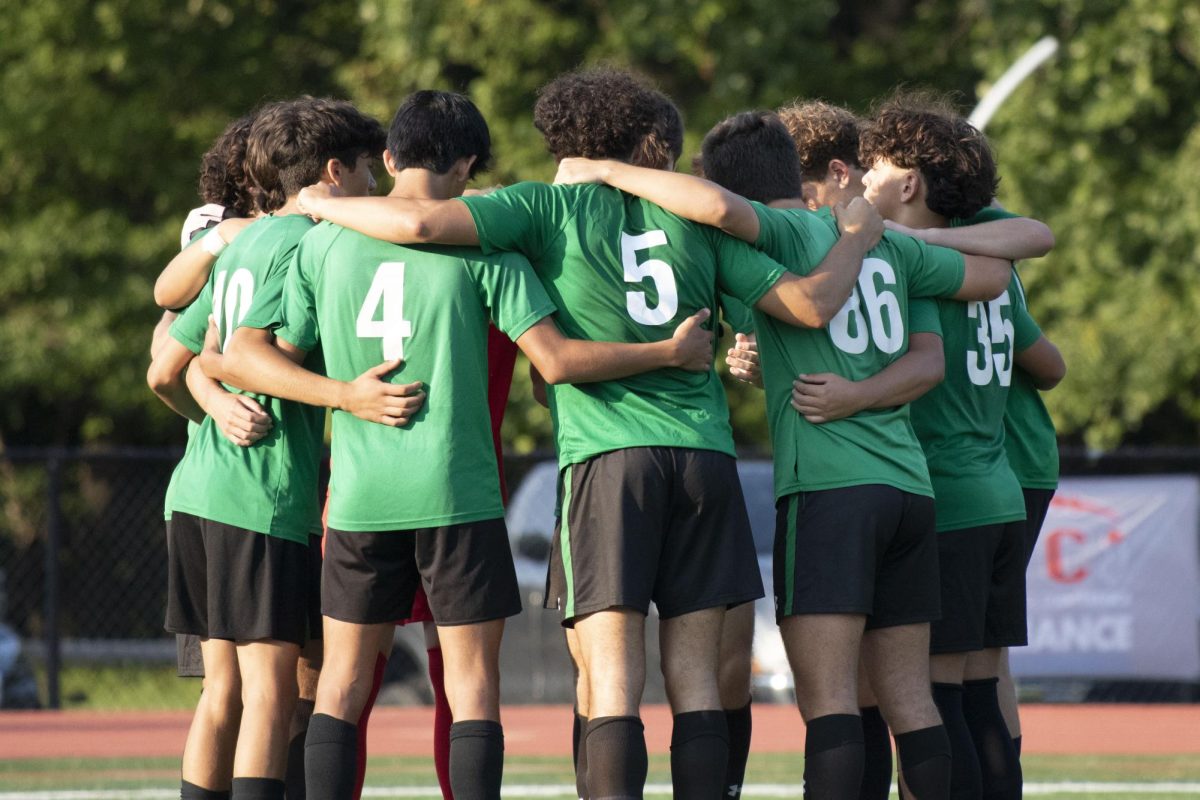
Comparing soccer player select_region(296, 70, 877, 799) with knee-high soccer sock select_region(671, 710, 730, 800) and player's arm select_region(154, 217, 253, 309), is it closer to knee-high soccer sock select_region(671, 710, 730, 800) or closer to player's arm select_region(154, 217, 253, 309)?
knee-high soccer sock select_region(671, 710, 730, 800)

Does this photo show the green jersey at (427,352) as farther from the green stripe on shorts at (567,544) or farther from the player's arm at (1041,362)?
the player's arm at (1041,362)

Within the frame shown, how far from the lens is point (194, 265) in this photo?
516cm

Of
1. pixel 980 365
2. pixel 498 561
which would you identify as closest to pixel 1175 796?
pixel 980 365

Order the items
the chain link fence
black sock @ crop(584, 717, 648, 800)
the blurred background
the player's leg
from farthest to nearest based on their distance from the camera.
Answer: the blurred background < the chain link fence < the player's leg < black sock @ crop(584, 717, 648, 800)

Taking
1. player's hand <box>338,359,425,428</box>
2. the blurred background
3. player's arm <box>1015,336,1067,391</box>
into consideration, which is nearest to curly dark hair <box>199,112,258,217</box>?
player's hand <box>338,359,425,428</box>

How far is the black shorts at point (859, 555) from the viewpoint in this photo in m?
4.50

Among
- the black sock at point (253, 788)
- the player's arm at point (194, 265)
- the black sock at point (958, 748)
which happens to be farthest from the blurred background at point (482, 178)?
the black sock at point (253, 788)

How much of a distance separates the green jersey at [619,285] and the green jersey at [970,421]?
0.81m

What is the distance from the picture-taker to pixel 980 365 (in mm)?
5059

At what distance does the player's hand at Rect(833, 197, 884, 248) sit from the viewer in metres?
4.69

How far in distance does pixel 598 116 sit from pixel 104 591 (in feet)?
39.0

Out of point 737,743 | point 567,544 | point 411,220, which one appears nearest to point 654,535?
point 567,544

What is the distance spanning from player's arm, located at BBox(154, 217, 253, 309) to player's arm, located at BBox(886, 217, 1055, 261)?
197 cm

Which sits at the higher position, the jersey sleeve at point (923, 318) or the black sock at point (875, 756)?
the jersey sleeve at point (923, 318)
